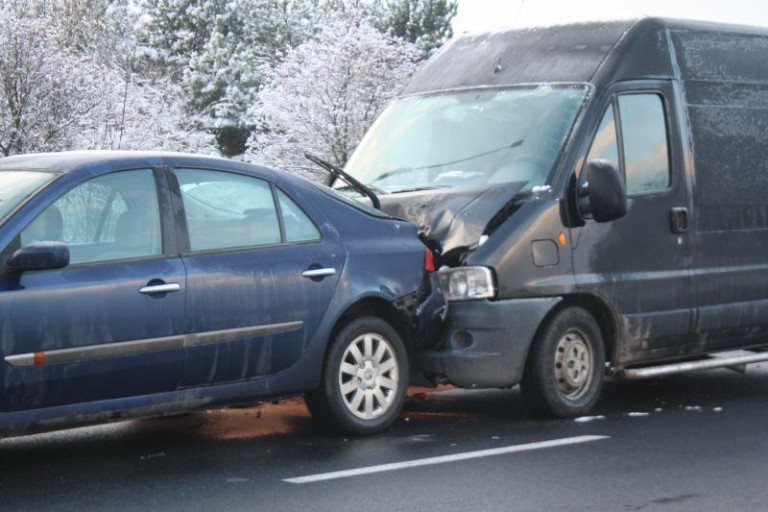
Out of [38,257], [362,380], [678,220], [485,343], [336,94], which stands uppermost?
[336,94]

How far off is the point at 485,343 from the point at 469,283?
0.37m

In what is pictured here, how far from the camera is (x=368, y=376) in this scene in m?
8.37

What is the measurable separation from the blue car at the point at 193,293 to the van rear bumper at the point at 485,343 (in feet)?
0.70

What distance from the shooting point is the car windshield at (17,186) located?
722 cm

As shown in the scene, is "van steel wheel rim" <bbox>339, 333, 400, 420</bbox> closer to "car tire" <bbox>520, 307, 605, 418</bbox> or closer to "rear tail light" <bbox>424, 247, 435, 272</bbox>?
"rear tail light" <bbox>424, 247, 435, 272</bbox>

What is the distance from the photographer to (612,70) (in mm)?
9500

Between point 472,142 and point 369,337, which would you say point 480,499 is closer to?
point 369,337

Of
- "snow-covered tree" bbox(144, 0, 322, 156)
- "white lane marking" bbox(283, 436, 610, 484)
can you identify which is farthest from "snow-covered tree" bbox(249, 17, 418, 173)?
"white lane marking" bbox(283, 436, 610, 484)

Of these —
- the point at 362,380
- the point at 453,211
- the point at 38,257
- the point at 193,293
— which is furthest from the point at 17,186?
the point at 453,211

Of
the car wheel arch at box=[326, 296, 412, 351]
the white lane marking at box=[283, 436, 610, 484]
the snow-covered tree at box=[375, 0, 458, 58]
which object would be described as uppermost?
the snow-covered tree at box=[375, 0, 458, 58]

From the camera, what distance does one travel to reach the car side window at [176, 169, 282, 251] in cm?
779

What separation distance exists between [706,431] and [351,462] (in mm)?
2352

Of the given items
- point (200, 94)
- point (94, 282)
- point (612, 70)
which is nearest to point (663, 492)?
point (94, 282)

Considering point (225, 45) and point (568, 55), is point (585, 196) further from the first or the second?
point (225, 45)
